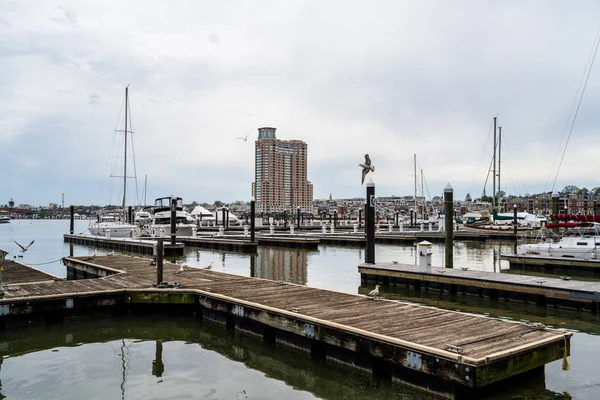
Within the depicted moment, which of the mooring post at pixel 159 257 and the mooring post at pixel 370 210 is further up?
the mooring post at pixel 370 210

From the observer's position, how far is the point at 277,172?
162m

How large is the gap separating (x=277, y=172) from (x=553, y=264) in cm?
14033

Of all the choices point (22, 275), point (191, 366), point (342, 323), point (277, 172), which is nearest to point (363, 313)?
point (342, 323)

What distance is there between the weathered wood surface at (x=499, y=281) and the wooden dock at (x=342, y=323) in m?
5.71

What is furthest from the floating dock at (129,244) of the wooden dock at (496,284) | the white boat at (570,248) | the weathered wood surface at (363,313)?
the white boat at (570,248)

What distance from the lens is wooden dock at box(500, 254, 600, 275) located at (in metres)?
22.0

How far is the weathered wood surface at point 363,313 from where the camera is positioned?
763cm

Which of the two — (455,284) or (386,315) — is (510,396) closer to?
(386,315)

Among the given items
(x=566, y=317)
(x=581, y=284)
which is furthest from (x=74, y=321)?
(x=581, y=284)

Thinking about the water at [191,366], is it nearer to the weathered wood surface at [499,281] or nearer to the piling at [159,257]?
the weathered wood surface at [499,281]

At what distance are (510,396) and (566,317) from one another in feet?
22.8

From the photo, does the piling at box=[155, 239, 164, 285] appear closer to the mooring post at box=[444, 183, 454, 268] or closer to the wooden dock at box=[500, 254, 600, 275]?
the mooring post at box=[444, 183, 454, 268]

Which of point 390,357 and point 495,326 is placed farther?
point 495,326

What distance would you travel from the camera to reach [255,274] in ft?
75.7
